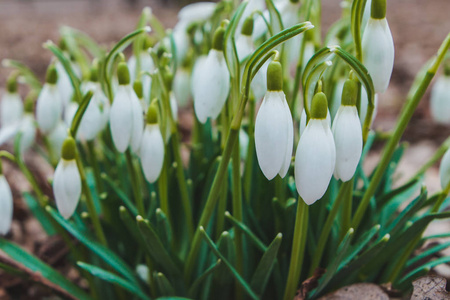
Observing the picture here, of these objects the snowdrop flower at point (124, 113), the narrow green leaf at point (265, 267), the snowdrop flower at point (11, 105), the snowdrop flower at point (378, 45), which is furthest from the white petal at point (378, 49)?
the snowdrop flower at point (11, 105)

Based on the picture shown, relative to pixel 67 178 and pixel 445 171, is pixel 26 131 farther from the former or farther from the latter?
pixel 445 171

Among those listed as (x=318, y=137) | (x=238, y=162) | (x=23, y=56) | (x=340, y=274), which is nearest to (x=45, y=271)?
(x=238, y=162)

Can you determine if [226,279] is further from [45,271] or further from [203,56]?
[203,56]

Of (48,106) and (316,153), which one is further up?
(48,106)

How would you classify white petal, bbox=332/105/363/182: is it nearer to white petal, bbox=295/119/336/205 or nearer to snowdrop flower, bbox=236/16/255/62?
white petal, bbox=295/119/336/205

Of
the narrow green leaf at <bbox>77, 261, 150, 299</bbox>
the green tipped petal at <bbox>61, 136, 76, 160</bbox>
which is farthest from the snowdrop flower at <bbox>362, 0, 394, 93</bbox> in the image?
the narrow green leaf at <bbox>77, 261, 150, 299</bbox>

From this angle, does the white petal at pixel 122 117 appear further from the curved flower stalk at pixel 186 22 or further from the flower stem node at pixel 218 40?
the curved flower stalk at pixel 186 22

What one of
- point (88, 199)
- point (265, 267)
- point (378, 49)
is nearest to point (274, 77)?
point (378, 49)
